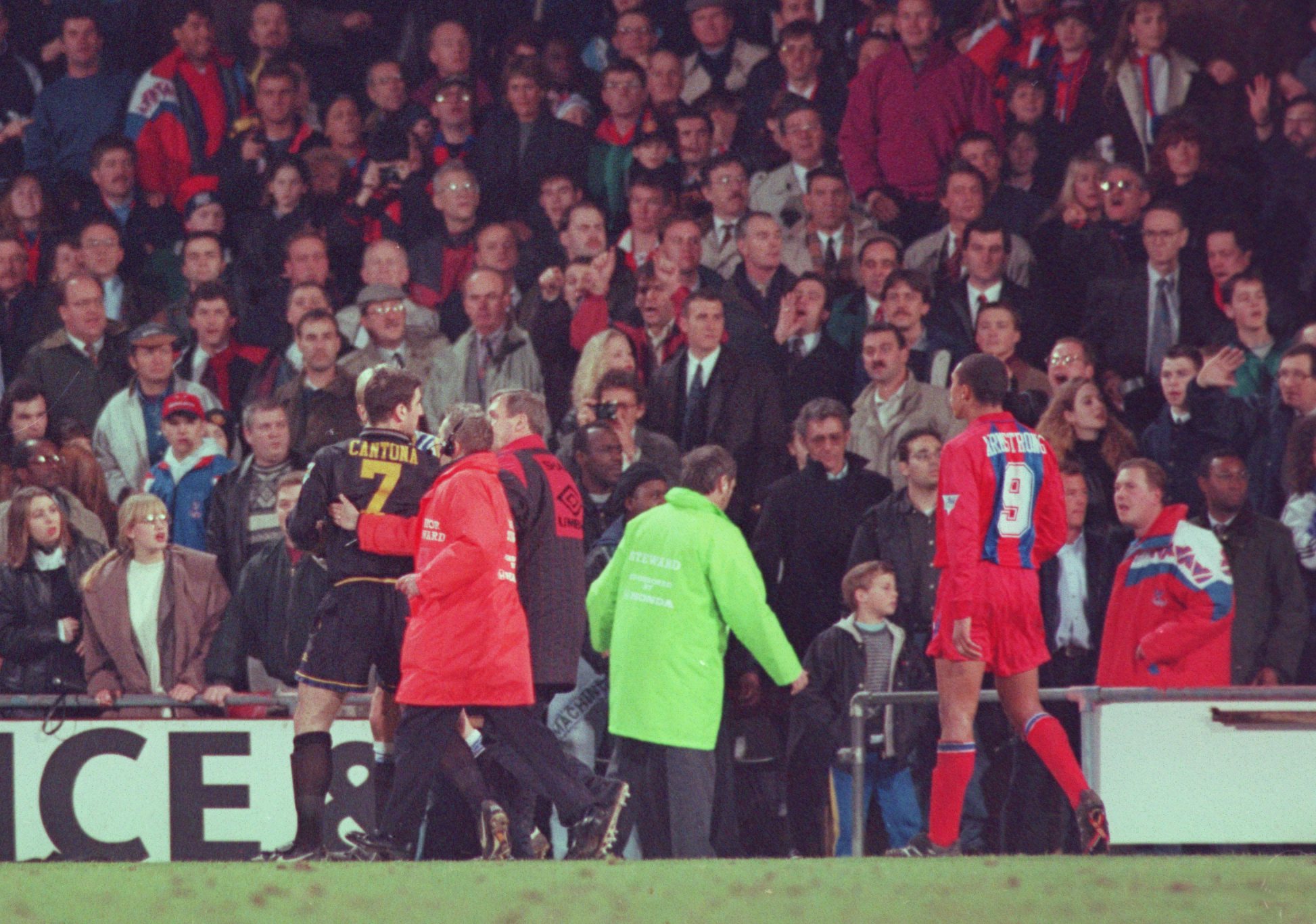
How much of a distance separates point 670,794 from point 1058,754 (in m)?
1.74

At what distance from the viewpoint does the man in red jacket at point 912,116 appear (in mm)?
11641

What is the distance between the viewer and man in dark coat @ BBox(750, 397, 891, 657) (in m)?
9.16

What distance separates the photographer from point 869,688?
8.62m

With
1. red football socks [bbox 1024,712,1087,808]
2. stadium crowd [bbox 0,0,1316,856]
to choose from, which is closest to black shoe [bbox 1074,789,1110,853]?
red football socks [bbox 1024,712,1087,808]

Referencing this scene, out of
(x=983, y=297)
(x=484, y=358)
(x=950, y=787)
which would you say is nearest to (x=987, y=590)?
(x=950, y=787)

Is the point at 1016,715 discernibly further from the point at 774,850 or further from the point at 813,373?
the point at 813,373

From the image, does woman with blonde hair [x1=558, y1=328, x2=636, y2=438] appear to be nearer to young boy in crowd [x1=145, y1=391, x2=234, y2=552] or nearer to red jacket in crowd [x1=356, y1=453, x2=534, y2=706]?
young boy in crowd [x1=145, y1=391, x2=234, y2=552]

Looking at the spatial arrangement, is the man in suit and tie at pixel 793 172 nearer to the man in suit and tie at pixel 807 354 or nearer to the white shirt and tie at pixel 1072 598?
the man in suit and tie at pixel 807 354

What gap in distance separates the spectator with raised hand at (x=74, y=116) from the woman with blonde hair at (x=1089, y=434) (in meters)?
7.12

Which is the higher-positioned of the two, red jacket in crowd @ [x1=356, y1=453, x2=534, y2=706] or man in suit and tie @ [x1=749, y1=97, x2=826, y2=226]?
man in suit and tie @ [x1=749, y1=97, x2=826, y2=226]

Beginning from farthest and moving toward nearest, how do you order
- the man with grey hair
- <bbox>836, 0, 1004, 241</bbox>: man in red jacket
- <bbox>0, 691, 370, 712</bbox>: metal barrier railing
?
<bbox>836, 0, 1004, 241</bbox>: man in red jacket < the man with grey hair < <bbox>0, 691, 370, 712</bbox>: metal barrier railing

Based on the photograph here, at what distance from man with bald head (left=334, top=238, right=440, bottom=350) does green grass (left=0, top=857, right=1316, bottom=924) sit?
20.3ft

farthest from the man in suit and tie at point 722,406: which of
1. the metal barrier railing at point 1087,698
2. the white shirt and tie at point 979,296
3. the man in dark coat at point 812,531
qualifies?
the metal barrier railing at point 1087,698

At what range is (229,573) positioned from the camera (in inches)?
378
